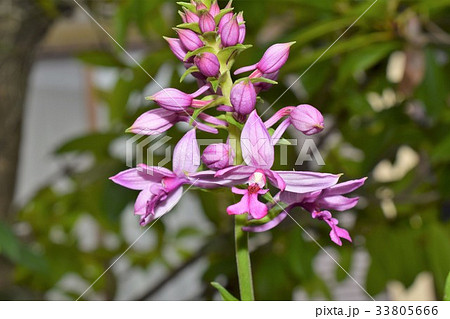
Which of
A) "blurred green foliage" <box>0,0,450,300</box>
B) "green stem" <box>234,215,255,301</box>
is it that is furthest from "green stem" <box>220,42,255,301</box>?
"blurred green foliage" <box>0,0,450,300</box>

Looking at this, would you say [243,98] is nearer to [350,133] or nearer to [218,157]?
[218,157]

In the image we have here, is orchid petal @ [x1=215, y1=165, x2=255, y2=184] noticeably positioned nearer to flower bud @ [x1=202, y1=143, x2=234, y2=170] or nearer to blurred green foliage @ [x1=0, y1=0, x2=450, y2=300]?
flower bud @ [x1=202, y1=143, x2=234, y2=170]

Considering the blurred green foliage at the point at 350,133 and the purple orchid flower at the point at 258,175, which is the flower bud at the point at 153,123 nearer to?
the purple orchid flower at the point at 258,175

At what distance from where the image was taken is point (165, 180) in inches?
6.0

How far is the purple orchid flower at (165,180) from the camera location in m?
0.15

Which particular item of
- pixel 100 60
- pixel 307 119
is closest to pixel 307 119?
pixel 307 119

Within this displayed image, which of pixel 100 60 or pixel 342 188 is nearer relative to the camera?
pixel 342 188

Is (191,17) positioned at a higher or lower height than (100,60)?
higher

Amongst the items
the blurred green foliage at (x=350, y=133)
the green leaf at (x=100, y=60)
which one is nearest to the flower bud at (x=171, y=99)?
the blurred green foliage at (x=350, y=133)

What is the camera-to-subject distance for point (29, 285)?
792 mm

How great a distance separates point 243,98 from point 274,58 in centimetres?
2

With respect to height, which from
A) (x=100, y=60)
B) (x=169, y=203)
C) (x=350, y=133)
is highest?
(x=169, y=203)
